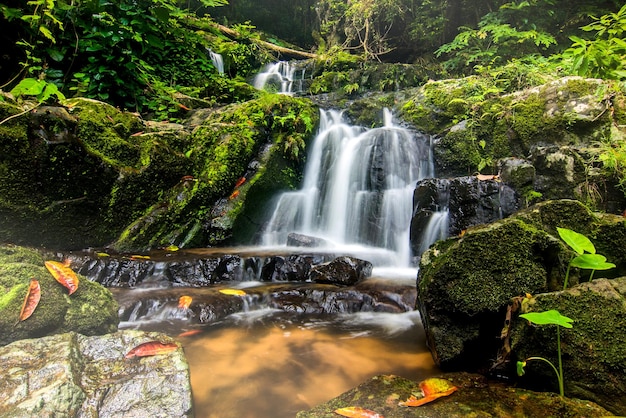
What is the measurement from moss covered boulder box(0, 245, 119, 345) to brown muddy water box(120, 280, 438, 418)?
0.63 metres

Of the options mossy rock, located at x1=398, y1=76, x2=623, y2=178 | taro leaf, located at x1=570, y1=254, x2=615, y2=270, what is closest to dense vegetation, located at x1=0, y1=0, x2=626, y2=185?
mossy rock, located at x1=398, y1=76, x2=623, y2=178

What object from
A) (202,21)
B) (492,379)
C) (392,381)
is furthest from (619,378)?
(202,21)

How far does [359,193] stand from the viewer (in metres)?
7.39

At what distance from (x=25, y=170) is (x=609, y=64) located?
29.0 ft

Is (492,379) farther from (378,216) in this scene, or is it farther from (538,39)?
(538,39)

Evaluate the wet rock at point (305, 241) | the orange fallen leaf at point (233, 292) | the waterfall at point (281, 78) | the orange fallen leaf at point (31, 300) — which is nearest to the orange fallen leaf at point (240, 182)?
the wet rock at point (305, 241)

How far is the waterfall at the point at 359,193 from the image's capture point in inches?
Result: 262

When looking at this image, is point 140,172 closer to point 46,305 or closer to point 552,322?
point 46,305

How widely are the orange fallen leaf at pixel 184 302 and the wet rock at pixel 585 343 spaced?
122 inches

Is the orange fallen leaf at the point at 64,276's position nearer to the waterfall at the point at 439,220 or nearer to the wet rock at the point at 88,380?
the wet rock at the point at 88,380

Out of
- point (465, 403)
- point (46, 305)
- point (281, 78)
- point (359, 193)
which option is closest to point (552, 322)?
point (465, 403)

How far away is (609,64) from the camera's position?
17.0 ft

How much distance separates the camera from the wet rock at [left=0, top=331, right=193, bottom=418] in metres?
1.64

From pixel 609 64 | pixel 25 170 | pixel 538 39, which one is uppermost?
pixel 538 39
